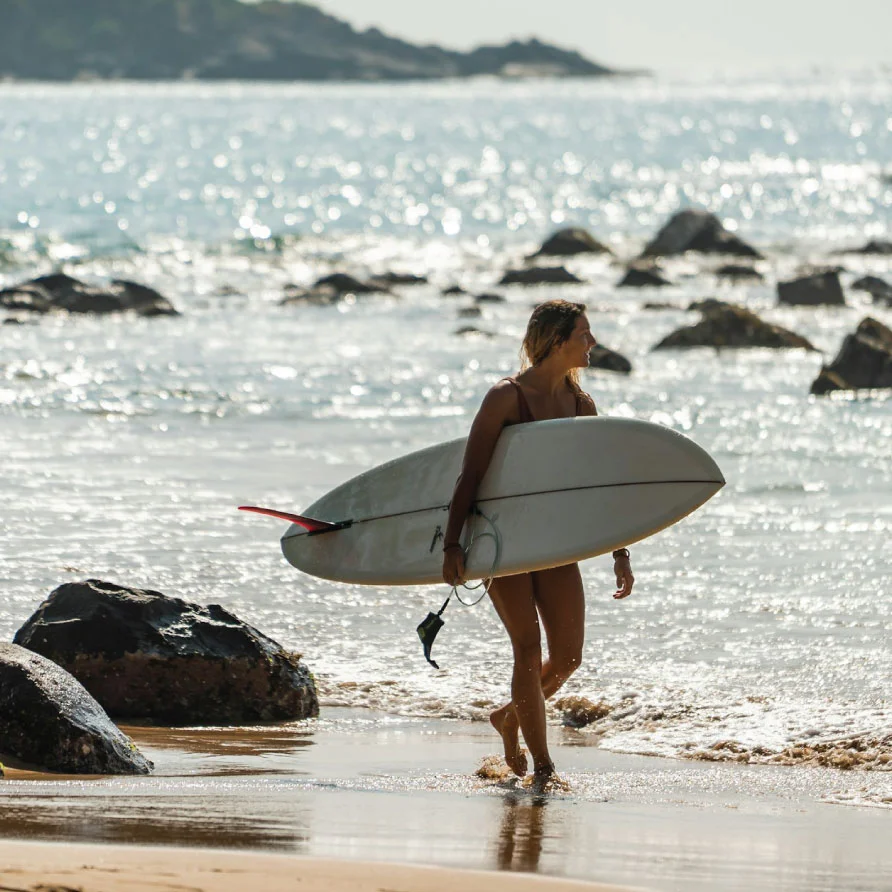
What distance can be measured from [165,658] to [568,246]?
29848 millimetres

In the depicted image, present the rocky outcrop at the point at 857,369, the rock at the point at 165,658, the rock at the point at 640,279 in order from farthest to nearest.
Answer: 1. the rock at the point at 640,279
2. the rocky outcrop at the point at 857,369
3. the rock at the point at 165,658

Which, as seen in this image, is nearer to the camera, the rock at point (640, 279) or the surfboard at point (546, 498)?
the surfboard at point (546, 498)

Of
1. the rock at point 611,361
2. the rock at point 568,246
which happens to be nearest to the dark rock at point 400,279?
the rock at point 568,246

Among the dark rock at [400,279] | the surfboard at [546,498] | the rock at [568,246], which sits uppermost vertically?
the rock at [568,246]

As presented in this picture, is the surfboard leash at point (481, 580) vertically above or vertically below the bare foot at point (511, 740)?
above

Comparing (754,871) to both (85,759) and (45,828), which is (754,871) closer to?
(45,828)

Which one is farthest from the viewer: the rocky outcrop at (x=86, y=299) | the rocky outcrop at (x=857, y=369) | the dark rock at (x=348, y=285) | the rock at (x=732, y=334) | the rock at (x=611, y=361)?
the dark rock at (x=348, y=285)

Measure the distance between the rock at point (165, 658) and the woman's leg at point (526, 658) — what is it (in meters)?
1.48

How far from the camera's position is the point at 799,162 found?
7381cm

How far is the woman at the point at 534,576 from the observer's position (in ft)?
18.5

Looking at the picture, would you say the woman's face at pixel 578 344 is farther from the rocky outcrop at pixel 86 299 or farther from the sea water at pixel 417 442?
the rocky outcrop at pixel 86 299

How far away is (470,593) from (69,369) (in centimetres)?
1095

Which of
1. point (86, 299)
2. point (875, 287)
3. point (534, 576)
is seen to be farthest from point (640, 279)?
point (534, 576)

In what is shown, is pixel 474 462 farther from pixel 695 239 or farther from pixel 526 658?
pixel 695 239
